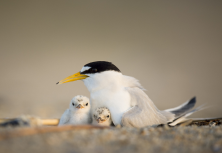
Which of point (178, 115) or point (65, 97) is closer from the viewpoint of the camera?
point (178, 115)

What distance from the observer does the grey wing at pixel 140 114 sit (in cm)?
166

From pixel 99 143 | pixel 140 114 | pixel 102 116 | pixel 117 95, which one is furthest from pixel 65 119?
pixel 99 143

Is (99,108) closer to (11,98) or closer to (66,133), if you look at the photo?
(66,133)

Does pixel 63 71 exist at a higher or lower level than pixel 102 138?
higher

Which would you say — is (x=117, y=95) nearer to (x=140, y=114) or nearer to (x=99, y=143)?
(x=140, y=114)

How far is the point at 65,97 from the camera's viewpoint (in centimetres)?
506

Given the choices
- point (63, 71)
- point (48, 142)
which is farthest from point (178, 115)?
point (63, 71)

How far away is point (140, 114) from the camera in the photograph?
173 centimetres

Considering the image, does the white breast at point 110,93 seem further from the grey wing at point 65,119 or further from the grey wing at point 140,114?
the grey wing at point 65,119

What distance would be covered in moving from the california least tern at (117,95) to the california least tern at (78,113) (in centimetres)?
8

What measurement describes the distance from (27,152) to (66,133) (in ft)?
0.94

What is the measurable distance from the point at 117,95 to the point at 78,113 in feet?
1.42

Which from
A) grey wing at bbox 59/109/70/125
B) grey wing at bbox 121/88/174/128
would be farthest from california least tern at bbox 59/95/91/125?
grey wing at bbox 121/88/174/128

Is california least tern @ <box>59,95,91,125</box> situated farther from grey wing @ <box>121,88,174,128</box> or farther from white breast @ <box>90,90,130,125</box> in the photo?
grey wing @ <box>121,88,174,128</box>
